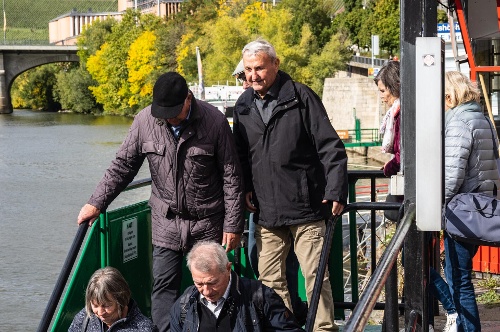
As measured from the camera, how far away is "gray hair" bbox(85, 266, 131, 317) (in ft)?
13.4

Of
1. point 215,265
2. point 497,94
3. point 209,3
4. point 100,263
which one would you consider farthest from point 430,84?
point 209,3

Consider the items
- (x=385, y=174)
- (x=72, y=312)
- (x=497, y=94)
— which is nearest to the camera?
(x=72, y=312)

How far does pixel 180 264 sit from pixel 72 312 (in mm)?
532

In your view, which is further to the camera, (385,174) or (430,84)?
(385,174)

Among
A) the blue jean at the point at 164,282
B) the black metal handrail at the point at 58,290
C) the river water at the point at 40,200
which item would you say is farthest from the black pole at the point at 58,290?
the river water at the point at 40,200

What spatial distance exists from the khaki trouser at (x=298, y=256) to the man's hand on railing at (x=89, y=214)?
2.46 feet

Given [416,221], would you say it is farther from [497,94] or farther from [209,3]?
[209,3]

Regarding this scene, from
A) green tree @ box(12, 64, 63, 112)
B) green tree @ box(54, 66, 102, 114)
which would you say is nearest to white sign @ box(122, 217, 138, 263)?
green tree @ box(54, 66, 102, 114)

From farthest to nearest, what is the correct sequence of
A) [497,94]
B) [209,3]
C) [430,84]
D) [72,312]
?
[209,3] < [497,94] < [72,312] < [430,84]

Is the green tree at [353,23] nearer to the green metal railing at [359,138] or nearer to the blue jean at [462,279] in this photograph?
the green metal railing at [359,138]

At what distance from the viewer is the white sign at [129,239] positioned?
16.6ft

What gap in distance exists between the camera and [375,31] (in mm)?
55031

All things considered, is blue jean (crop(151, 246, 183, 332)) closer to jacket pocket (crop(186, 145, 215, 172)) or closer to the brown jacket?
the brown jacket

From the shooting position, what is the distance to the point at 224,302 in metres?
3.86
